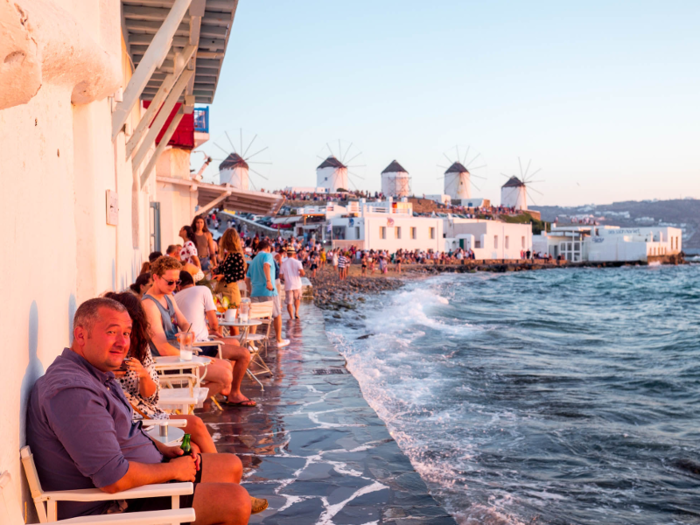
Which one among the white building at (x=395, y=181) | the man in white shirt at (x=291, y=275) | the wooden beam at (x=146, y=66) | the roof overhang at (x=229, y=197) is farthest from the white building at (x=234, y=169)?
the wooden beam at (x=146, y=66)

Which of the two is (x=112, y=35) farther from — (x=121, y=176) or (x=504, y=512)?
(x=504, y=512)

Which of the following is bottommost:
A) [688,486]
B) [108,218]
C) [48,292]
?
[688,486]

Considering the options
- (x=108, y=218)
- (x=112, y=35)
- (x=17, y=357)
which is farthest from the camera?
(x=108, y=218)

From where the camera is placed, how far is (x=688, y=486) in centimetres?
502

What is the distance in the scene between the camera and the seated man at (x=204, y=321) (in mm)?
5613

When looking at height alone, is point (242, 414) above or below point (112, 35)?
below

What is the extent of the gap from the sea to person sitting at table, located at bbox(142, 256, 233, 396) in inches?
63.0

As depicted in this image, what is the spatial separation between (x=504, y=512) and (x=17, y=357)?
312 cm

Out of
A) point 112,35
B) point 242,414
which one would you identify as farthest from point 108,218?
point 242,414

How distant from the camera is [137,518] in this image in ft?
7.02

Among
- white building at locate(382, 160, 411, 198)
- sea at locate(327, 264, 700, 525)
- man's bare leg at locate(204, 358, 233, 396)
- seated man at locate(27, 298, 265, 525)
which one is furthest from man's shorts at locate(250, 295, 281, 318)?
white building at locate(382, 160, 411, 198)

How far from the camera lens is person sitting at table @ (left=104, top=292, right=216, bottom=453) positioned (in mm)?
3346

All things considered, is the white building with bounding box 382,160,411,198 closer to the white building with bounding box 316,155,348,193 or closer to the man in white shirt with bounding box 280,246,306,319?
the white building with bounding box 316,155,348,193

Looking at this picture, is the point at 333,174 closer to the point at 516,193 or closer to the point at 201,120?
the point at 516,193
